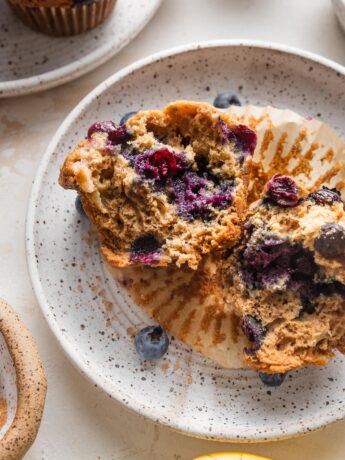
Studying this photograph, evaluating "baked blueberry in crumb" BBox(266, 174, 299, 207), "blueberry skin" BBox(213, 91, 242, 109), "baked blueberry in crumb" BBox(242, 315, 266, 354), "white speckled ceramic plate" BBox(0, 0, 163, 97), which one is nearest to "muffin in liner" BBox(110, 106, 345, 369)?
"blueberry skin" BBox(213, 91, 242, 109)

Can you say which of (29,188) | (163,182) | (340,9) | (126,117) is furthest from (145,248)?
(340,9)

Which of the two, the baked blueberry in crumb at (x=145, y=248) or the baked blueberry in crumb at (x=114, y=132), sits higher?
the baked blueberry in crumb at (x=114, y=132)

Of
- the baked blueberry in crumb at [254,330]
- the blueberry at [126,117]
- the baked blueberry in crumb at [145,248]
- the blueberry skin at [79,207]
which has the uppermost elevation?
the blueberry at [126,117]

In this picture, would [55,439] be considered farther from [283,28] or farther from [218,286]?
[283,28]

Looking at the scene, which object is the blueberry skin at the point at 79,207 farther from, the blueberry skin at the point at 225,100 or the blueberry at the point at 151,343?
the blueberry skin at the point at 225,100

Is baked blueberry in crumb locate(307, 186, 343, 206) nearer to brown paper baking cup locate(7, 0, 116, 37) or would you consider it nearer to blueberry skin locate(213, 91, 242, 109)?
blueberry skin locate(213, 91, 242, 109)

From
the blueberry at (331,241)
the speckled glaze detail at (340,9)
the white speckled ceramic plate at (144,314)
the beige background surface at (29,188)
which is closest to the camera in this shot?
the blueberry at (331,241)

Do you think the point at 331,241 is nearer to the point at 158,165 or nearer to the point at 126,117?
the point at 158,165

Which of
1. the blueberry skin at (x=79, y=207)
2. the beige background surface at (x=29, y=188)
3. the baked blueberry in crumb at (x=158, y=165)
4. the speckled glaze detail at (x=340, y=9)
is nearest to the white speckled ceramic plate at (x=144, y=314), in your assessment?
the blueberry skin at (x=79, y=207)
